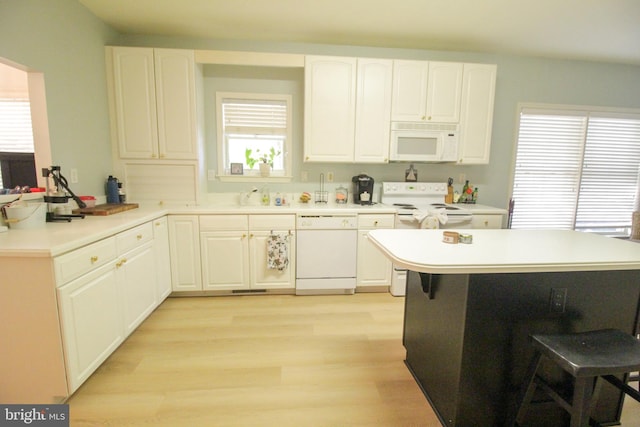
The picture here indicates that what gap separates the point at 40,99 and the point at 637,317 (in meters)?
3.91

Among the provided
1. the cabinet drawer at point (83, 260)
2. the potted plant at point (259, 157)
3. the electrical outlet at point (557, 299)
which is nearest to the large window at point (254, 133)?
the potted plant at point (259, 157)

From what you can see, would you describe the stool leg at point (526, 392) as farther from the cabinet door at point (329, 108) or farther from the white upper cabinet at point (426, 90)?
the white upper cabinet at point (426, 90)

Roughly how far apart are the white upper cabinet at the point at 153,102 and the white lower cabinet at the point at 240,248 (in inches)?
33.6

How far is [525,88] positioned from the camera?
3.57 m

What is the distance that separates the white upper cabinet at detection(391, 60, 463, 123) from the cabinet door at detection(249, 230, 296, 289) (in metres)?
1.80

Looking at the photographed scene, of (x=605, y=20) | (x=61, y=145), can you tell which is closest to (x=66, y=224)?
(x=61, y=145)

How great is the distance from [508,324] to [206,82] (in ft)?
11.1

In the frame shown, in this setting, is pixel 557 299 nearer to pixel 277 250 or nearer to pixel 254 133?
pixel 277 250

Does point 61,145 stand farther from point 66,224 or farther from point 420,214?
point 420,214

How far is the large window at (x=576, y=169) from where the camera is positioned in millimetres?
3684

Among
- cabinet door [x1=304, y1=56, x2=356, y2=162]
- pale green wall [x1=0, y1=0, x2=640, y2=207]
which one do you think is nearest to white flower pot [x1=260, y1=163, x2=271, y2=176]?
pale green wall [x1=0, y1=0, x2=640, y2=207]

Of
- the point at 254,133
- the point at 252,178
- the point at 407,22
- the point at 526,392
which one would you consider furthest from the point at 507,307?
the point at 254,133

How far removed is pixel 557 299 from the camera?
55.4 inches

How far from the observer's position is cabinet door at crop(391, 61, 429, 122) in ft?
10.1
